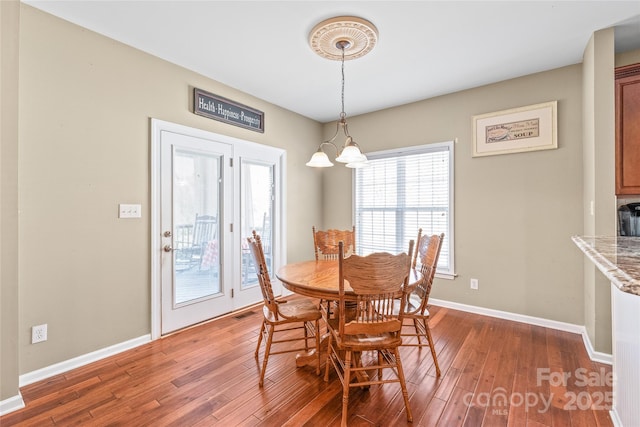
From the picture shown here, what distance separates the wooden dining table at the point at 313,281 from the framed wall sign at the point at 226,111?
1966 millimetres

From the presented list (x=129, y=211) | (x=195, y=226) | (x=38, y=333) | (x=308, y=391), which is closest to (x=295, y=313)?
(x=308, y=391)

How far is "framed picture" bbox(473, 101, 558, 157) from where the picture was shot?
3.06 metres

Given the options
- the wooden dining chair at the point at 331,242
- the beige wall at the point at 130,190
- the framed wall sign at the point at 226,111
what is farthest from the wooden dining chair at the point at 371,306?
the framed wall sign at the point at 226,111

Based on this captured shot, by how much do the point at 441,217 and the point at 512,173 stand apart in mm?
927

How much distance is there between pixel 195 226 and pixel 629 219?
408cm

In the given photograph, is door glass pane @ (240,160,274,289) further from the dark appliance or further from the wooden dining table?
the dark appliance

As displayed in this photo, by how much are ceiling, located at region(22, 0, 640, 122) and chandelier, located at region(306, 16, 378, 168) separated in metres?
0.06

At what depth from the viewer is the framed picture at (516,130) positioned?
121 inches

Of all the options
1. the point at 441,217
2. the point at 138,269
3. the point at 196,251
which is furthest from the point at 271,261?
the point at 441,217

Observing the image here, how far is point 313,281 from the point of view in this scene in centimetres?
212

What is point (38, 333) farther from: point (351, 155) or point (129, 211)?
point (351, 155)

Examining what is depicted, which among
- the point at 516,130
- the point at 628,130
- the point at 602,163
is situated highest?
the point at 516,130

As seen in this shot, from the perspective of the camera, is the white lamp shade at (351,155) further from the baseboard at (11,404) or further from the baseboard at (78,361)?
the baseboard at (11,404)

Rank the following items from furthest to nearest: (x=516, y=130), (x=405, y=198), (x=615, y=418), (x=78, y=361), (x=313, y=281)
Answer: (x=405, y=198) < (x=516, y=130) < (x=78, y=361) < (x=313, y=281) < (x=615, y=418)
